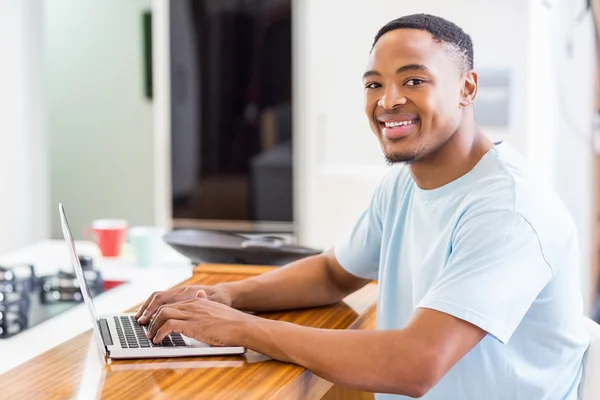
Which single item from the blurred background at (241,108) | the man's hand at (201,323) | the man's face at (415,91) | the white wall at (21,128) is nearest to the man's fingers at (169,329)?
the man's hand at (201,323)

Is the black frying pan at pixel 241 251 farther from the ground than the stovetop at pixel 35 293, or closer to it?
farther from the ground

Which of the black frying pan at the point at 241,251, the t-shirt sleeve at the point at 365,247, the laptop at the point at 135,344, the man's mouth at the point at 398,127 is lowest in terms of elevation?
the laptop at the point at 135,344

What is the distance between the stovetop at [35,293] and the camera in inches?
67.9

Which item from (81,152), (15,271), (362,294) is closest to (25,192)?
(81,152)

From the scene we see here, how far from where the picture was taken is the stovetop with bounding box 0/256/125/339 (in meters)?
1.72

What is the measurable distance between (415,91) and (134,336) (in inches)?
25.1

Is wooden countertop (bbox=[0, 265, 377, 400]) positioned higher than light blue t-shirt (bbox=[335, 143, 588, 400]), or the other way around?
light blue t-shirt (bbox=[335, 143, 588, 400])

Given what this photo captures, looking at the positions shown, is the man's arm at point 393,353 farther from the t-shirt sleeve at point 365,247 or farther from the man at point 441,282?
the t-shirt sleeve at point 365,247

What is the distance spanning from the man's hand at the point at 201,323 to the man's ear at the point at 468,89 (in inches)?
21.1

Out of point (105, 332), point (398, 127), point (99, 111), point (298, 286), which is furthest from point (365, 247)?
point (99, 111)

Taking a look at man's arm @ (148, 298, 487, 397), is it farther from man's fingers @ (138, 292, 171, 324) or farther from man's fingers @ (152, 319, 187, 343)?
man's fingers @ (138, 292, 171, 324)

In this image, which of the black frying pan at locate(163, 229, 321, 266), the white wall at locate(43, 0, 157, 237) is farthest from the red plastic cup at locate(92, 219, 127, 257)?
the white wall at locate(43, 0, 157, 237)

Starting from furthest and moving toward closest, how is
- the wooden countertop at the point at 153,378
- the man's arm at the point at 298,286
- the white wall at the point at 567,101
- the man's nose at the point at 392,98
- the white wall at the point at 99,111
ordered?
the white wall at the point at 99,111, the white wall at the point at 567,101, the man's arm at the point at 298,286, the man's nose at the point at 392,98, the wooden countertop at the point at 153,378

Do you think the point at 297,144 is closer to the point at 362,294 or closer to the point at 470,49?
the point at 362,294
